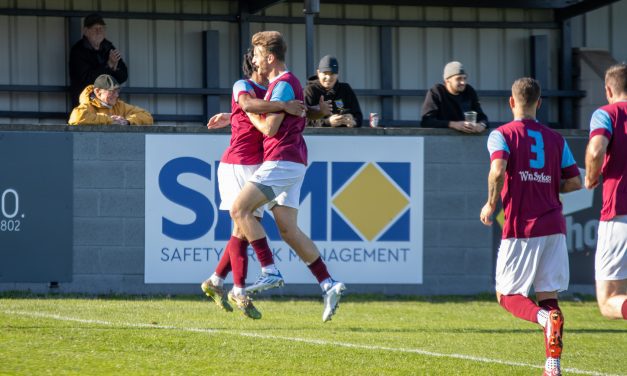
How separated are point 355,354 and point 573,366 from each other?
1.50 metres

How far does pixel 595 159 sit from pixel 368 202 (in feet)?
18.9

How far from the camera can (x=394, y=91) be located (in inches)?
707

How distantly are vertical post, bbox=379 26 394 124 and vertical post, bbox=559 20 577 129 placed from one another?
8.97 feet

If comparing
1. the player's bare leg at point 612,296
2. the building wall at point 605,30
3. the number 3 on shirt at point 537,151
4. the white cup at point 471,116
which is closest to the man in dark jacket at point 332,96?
the white cup at point 471,116

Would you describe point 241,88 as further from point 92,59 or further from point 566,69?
point 566,69

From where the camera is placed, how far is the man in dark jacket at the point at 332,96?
13.4 metres

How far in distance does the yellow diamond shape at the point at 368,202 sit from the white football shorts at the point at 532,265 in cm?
538

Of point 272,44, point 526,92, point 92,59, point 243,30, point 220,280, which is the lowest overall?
point 220,280

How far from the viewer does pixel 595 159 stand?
301 inches

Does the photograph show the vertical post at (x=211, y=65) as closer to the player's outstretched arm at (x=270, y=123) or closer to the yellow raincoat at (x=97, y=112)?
the yellow raincoat at (x=97, y=112)

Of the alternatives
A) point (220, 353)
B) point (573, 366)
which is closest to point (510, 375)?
point (573, 366)

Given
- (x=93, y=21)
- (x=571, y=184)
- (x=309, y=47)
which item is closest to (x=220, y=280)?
(x=571, y=184)

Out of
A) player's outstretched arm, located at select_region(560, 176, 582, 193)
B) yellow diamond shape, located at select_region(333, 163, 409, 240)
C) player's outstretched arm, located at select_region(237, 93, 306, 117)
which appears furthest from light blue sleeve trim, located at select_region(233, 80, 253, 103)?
yellow diamond shape, located at select_region(333, 163, 409, 240)

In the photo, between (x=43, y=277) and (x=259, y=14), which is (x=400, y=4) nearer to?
(x=259, y=14)
